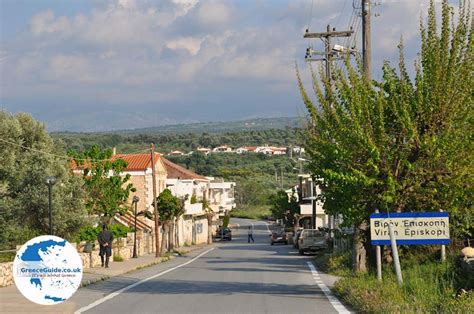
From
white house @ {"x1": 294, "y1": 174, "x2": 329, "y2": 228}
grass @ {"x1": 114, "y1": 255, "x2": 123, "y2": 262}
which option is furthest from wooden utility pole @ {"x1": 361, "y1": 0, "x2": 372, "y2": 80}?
white house @ {"x1": 294, "y1": 174, "x2": 329, "y2": 228}

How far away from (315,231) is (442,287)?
31903 mm

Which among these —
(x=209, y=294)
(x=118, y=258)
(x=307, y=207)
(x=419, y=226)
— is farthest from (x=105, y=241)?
(x=307, y=207)

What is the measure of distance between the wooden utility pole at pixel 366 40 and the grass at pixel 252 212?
134671 mm

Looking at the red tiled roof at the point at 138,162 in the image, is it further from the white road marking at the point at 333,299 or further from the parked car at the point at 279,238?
the white road marking at the point at 333,299

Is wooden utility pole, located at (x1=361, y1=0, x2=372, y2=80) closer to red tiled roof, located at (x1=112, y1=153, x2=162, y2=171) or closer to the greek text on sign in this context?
the greek text on sign

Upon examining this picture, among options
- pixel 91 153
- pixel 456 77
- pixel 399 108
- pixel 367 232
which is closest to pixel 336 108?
pixel 399 108

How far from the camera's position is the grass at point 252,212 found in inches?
6220

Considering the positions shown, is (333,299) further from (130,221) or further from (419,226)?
(130,221)

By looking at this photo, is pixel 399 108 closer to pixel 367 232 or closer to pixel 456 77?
pixel 456 77

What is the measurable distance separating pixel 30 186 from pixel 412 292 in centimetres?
2483

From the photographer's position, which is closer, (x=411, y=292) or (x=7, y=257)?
(x=411, y=292)

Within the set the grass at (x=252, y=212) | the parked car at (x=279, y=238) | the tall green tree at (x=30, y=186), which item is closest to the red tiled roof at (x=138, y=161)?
the parked car at (x=279, y=238)

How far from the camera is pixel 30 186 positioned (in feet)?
125

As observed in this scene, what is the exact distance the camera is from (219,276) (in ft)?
93.7
